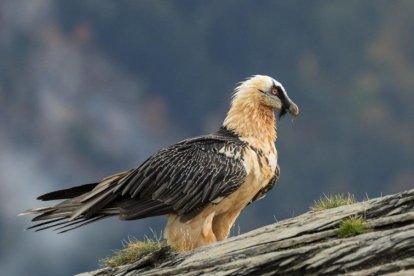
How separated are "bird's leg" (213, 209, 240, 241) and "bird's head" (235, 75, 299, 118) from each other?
7.44 ft

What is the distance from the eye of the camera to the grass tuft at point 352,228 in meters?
11.9

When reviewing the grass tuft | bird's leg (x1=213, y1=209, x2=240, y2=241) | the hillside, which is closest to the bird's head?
bird's leg (x1=213, y1=209, x2=240, y2=241)

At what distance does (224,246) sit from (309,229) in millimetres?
1507

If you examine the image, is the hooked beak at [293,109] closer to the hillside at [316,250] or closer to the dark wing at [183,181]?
the dark wing at [183,181]

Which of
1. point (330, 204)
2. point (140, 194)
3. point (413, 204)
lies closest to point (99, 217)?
point (140, 194)

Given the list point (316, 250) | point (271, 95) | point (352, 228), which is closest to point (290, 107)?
point (271, 95)

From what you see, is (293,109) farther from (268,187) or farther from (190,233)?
(190,233)

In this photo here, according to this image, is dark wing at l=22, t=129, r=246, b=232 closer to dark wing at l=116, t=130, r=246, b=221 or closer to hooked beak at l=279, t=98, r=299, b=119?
dark wing at l=116, t=130, r=246, b=221

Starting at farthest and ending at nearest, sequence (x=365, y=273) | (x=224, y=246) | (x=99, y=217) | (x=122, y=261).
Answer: (x=99, y=217)
(x=122, y=261)
(x=224, y=246)
(x=365, y=273)

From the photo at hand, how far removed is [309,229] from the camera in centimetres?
1253

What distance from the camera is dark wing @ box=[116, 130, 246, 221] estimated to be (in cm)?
1594

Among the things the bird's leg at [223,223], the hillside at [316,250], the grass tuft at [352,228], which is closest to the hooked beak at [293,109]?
the bird's leg at [223,223]

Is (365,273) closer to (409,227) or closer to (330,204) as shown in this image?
(409,227)

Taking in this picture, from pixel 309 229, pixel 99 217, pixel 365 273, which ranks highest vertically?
pixel 99 217
